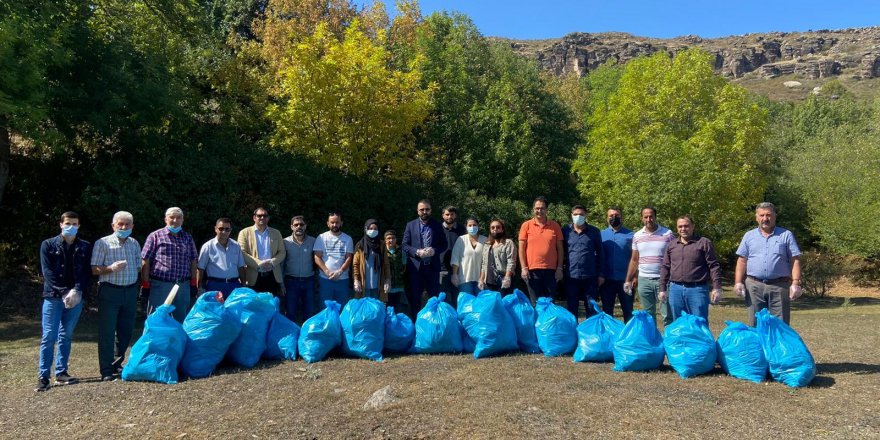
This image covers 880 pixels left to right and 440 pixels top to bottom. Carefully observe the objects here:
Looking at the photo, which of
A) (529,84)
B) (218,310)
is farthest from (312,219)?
(529,84)

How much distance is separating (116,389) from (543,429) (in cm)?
394

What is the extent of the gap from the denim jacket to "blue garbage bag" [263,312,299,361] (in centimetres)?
188

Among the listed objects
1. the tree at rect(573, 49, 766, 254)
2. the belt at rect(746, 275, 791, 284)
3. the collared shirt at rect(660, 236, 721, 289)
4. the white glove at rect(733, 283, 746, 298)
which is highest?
the tree at rect(573, 49, 766, 254)

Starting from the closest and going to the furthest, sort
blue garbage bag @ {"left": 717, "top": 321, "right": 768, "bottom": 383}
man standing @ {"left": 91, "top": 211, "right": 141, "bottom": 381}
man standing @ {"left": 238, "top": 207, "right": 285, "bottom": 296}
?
blue garbage bag @ {"left": 717, "top": 321, "right": 768, "bottom": 383} → man standing @ {"left": 91, "top": 211, "right": 141, "bottom": 381} → man standing @ {"left": 238, "top": 207, "right": 285, "bottom": 296}

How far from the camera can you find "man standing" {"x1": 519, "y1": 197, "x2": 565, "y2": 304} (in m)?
7.42

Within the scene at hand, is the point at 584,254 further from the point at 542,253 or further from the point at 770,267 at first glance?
the point at 770,267

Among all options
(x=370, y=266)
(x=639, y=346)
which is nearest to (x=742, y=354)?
(x=639, y=346)

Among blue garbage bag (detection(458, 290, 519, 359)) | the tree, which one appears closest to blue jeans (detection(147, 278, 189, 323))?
blue garbage bag (detection(458, 290, 519, 359))

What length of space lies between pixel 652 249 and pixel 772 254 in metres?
1.23

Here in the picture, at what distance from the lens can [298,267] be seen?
25.5ft

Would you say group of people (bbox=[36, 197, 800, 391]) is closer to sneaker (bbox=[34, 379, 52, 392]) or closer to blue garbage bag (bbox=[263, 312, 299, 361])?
sneaker (bbox=[34, 379, 52, 392])

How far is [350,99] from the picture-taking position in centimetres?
1428

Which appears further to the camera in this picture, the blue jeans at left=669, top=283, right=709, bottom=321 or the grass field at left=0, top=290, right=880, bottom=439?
the blue jeans at left=669, top=283, right=709, bottom=321

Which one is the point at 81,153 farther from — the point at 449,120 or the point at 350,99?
the point at 449,120
